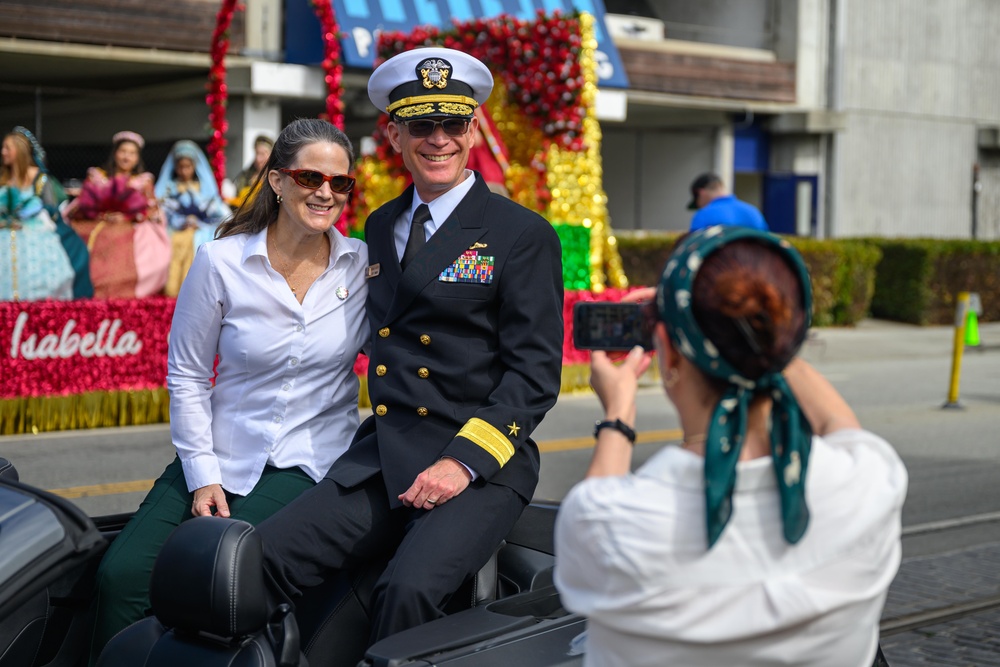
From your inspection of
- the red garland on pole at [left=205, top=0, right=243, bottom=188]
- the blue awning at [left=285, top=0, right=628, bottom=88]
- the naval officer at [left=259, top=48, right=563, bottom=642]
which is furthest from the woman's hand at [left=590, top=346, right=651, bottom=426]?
the blue awning at [left=285, top=0, right=628, bottom=88]

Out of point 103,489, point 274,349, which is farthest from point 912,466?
point 274,349

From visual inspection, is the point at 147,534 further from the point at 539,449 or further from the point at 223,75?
the point at 223,75

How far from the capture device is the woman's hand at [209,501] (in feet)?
10.6

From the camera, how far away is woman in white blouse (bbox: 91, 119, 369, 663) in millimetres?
3363

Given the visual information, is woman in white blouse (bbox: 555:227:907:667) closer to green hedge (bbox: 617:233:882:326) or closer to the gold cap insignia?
the gold cap insignia

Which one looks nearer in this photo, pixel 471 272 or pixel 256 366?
pixel 471 272

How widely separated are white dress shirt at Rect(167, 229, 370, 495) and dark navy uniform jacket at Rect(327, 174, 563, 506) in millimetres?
163

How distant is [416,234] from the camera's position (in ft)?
11.2

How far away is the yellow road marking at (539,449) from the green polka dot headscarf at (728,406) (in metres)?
4.99

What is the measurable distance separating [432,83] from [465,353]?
735 mm

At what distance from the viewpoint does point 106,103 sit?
20.6m

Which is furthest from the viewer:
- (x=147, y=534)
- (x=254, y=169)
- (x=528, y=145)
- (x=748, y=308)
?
(x=528, y=145)

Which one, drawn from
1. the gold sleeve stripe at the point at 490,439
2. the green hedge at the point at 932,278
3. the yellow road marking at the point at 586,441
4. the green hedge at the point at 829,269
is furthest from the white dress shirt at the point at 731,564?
the green hedge at the point at 932,278

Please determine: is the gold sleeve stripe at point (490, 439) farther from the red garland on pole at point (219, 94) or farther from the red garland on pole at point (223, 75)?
the red garland on pole at point (219, 94)
